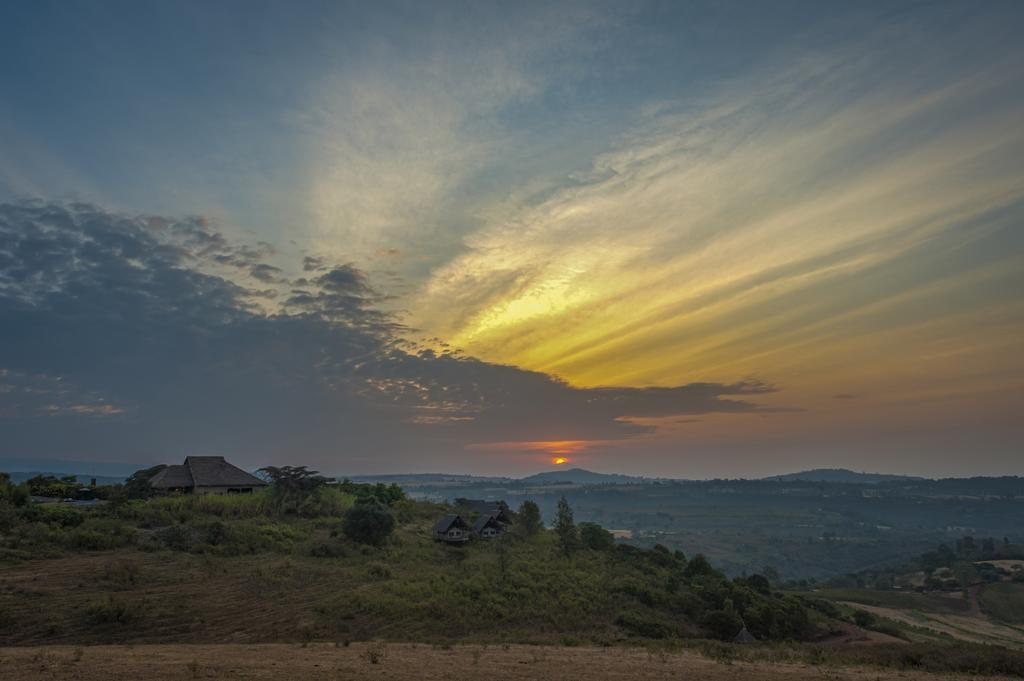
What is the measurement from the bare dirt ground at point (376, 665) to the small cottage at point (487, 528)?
37.0 metres

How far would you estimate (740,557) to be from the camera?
19825 centimetres

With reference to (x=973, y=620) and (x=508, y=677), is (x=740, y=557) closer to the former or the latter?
(x=973, y=620)

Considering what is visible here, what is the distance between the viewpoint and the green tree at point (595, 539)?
65750 millimetres

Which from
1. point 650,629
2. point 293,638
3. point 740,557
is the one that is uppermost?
point 293,638

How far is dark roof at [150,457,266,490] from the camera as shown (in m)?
56.4

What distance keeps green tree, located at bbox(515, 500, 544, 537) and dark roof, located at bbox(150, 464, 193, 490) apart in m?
37.6

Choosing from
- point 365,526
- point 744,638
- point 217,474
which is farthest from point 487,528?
point 744,638

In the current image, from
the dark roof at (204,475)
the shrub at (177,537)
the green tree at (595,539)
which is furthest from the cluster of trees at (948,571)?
the shrub at (177,537)

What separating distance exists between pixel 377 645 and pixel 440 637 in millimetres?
5240

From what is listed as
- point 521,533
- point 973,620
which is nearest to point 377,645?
point 521,533

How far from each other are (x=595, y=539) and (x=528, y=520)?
8.97m

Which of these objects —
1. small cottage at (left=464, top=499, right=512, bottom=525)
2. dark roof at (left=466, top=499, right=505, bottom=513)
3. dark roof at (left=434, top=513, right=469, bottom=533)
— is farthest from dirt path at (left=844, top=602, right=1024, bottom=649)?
dark roof at (left=434, top=513, right=469, bottom=533)

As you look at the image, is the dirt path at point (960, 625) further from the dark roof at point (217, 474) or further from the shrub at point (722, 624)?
the dark roof at point (217, 474)

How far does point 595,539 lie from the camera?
219 feet
